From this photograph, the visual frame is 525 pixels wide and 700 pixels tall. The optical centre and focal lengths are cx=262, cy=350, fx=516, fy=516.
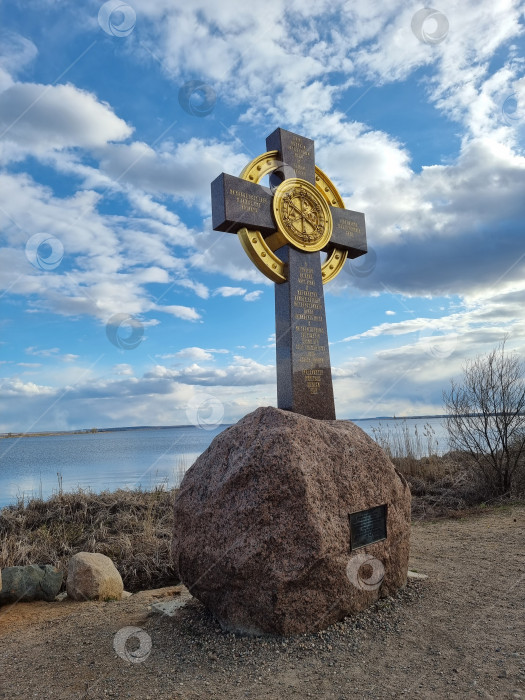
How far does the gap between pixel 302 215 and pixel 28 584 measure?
511 cm

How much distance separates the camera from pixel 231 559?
3.47m

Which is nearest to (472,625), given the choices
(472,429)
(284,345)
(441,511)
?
(284,345)

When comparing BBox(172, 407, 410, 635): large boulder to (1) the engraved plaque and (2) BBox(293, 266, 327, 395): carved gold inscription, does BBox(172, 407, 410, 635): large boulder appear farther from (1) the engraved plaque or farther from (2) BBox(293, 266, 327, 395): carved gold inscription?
(2) BBox(293, 266, 327, 395): carved gold inscription

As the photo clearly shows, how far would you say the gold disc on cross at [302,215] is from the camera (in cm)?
620

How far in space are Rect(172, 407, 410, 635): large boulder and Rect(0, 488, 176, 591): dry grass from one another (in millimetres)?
2375

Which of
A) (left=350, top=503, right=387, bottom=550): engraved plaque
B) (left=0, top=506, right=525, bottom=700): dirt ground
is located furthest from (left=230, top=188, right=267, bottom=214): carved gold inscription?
(left=0, top=506, right=525, bottom=700): dirt ground

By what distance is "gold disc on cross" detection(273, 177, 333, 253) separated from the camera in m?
6.20

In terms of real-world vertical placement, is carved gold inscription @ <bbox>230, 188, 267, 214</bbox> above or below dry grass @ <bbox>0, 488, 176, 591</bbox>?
above

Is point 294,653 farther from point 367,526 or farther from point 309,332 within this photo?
point 309,332

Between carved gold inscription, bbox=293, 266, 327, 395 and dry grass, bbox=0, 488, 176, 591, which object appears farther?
dry grass, bbox=0, 488, 176, 591

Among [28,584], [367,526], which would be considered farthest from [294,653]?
[28,584]

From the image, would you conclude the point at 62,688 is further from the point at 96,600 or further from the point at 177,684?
the point at 96,600

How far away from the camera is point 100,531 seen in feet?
23.4

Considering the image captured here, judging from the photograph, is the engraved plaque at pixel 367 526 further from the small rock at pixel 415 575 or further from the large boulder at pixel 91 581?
the large boulder at pixel 91 581
